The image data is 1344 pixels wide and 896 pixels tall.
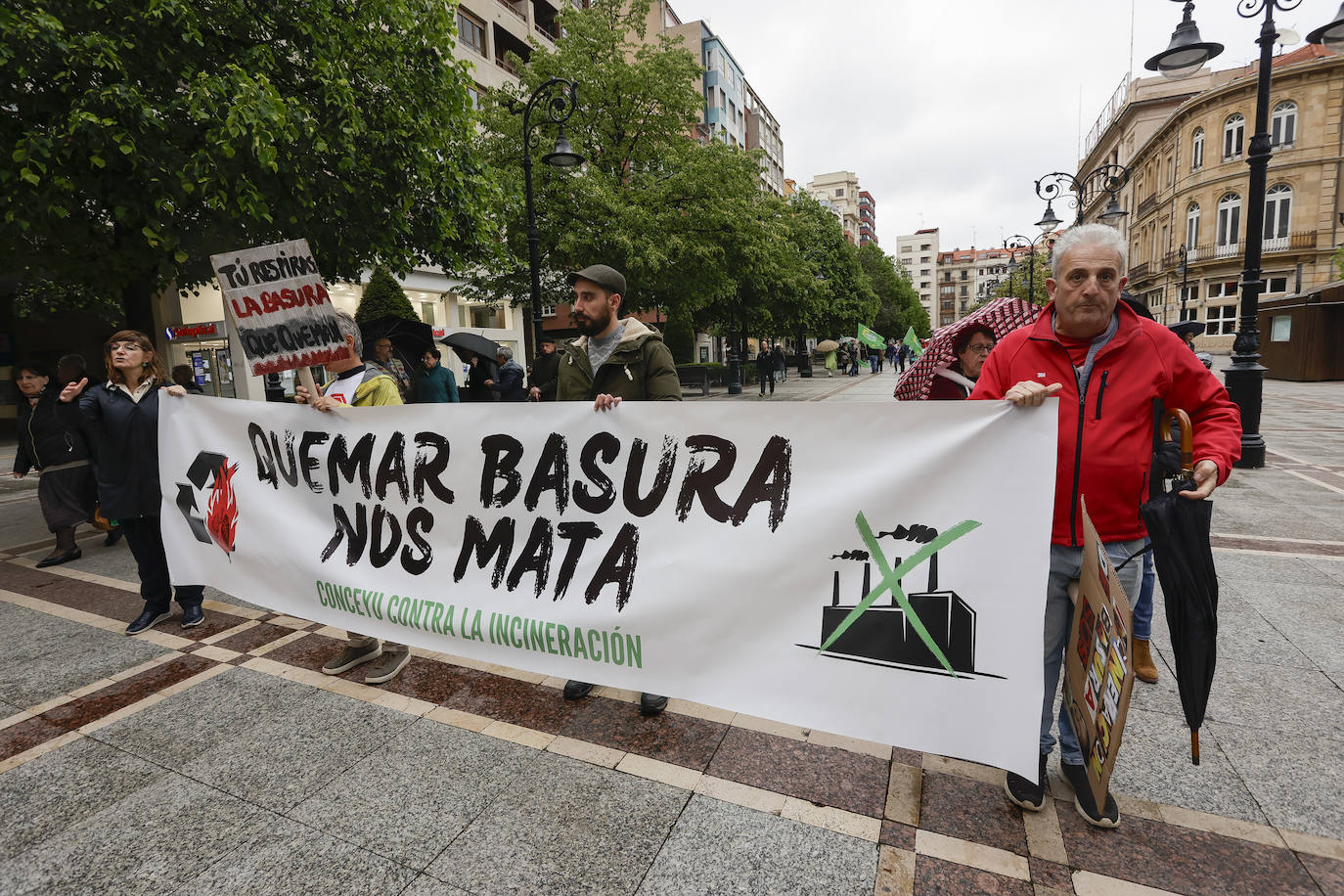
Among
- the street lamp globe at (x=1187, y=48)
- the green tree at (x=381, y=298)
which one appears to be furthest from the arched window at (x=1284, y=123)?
the green tree at (x=381, y=298)

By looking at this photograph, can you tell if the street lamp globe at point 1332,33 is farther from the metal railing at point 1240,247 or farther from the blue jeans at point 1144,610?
the metal railing at point 1240,247

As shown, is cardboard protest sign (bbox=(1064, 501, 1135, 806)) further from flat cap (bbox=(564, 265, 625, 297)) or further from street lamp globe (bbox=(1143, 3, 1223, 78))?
street lamp globe (bbox=(1143, 3, 1223, 78))

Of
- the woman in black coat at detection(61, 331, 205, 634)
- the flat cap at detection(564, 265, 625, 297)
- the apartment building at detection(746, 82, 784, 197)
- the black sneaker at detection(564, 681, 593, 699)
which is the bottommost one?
the black sneaker at detection(564, 681, 593, 699)

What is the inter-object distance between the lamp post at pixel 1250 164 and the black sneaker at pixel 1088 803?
8362 millimetres

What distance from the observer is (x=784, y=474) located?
98.8 inches

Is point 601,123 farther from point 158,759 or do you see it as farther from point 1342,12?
point 158,759

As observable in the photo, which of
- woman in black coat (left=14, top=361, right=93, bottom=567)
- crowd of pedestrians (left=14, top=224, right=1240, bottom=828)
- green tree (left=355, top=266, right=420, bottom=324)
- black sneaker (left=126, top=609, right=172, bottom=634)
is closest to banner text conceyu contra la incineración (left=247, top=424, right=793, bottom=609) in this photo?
crowd of pedestrians (left=14, top=224, right=1240, bottom=828)

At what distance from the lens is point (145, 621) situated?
4.54m

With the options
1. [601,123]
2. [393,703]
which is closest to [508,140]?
[601,123]

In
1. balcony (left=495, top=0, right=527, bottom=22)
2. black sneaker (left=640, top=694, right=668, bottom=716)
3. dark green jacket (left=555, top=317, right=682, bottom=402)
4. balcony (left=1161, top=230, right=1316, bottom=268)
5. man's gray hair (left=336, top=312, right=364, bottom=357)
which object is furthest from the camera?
balcony (left=1161, top=230, right=1316, bottom=268)

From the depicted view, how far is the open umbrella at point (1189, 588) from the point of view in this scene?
2002 mm

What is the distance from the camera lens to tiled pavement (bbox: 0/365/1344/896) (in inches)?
87.7

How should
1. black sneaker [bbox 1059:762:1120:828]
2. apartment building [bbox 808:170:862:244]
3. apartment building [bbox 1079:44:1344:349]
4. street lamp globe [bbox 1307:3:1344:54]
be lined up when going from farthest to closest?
1. apartment building [bbox 808:170:862:244]
2. apartment building [bbox 1079:44:1344:349]
3. street lamp globe [bbox 1307:3:1344:54]
4. black sneaker [bbox 1059:762:1120:828]

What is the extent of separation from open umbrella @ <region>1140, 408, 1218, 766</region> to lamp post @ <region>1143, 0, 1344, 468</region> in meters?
8.59
